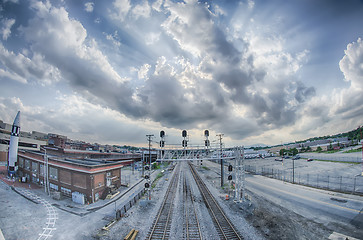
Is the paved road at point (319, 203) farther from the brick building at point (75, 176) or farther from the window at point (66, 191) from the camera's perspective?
the window at point (66, 191)

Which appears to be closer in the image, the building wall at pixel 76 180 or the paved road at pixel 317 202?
the paved road at pixel 317 202

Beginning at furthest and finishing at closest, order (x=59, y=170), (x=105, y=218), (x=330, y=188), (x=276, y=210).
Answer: (x=330, y=188), (x=59, y=170), (x=276, y=210), (x=105, y=218)

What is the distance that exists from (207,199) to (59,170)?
30.2m

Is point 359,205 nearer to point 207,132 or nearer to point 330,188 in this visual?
point 330,188

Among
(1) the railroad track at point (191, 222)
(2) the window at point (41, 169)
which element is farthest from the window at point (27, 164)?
(1) the railroad track at point (191, 222)

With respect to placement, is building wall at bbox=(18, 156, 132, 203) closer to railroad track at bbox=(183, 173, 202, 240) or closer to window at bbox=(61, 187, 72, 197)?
window at bbox=(61, 187, 72, 197)

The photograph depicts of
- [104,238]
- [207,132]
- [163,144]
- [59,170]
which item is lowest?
[104,238]

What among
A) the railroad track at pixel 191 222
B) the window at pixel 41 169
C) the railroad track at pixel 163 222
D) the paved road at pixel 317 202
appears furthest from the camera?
the window at pixel 41 169

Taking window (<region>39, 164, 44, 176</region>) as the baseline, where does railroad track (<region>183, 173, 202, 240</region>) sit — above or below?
below

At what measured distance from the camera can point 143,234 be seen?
16359mm

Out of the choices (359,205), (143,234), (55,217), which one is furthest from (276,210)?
(55,217)

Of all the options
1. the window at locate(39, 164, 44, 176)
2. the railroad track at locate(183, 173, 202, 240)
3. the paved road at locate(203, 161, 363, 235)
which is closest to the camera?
the railroad track at locate(183, 173, 202, 240)

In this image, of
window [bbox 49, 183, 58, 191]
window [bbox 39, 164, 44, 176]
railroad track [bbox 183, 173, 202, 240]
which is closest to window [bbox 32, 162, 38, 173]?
window [bbox 39, 164, 44, 176]

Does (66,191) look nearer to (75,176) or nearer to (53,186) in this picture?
(75,176)
